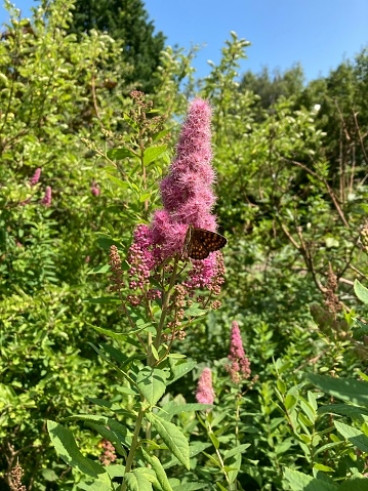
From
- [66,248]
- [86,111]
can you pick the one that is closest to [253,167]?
[86,111]

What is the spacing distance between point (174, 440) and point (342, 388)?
0.64m

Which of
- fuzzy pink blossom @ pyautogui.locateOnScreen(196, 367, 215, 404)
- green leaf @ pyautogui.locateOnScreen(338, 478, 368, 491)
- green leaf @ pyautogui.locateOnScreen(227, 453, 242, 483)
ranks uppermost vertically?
green leaf @ pyautogui.locateOnScreen(338, 478, 368, 491)

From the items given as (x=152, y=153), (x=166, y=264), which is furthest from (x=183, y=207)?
(x=152, y=153)

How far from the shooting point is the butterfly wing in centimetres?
132

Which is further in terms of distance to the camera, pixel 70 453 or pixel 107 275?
pixel 107 275

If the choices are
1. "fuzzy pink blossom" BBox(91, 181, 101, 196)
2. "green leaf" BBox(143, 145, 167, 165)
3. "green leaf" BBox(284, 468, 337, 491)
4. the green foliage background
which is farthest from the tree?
"green leaf" BBox(284, 468, 337, 491)

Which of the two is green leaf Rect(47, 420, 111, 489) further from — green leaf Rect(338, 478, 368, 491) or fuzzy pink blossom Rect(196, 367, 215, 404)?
green leaf Rect(338, 478, 368, 491)

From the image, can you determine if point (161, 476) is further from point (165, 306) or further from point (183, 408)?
point (165, 306)

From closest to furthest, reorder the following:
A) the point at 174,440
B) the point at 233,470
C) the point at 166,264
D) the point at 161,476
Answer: the point at 174,440, the point at 161,476, the point at 166,264, the point at 233,470

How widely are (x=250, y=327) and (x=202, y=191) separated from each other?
214cm

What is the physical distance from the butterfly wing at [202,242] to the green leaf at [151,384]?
38cm

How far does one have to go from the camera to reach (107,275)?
116 inches

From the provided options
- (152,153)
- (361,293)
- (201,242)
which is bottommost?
(361,293)

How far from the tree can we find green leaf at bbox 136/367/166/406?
47.3ft
